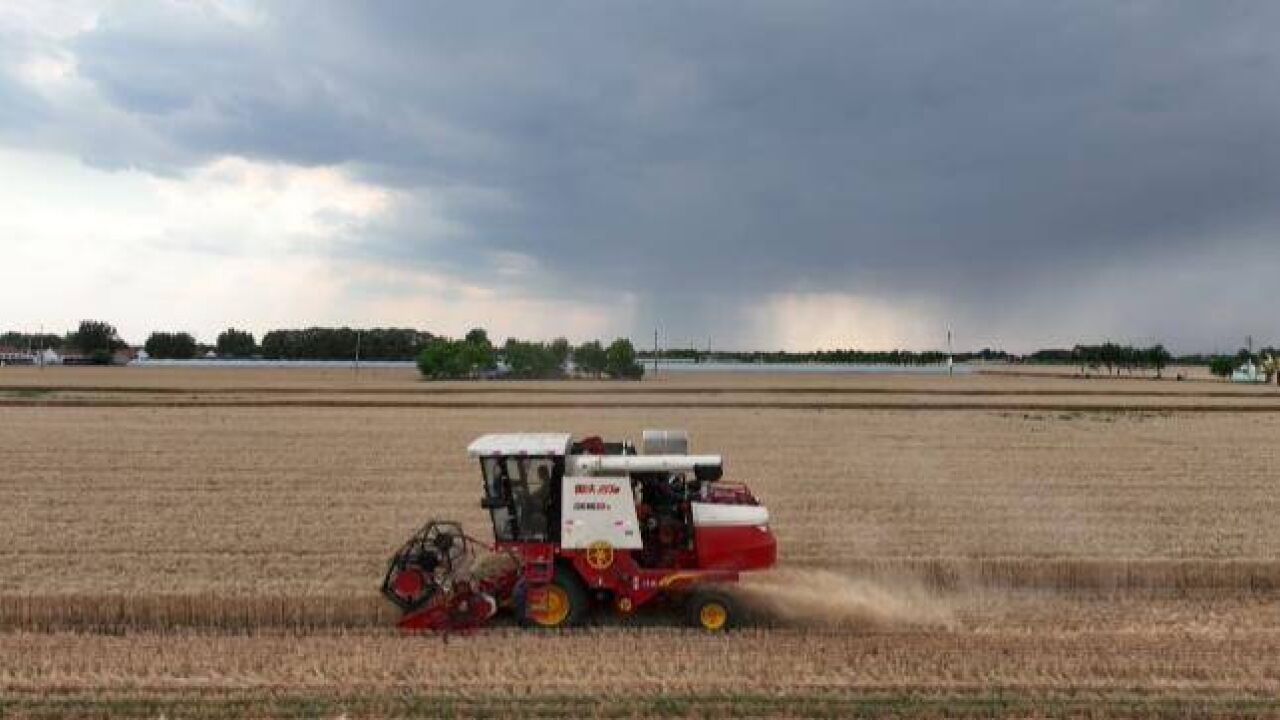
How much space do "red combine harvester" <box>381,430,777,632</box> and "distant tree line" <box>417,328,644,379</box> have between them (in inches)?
3849

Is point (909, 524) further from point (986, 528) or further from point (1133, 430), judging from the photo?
point (1133, 430)

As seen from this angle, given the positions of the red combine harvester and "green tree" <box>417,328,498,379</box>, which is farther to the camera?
"green tree" <box>417,328,498,379</box>

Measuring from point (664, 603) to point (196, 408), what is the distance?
3756 centimetres

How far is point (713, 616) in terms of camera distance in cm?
1123

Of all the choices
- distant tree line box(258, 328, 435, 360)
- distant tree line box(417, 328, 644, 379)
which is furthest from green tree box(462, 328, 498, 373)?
distant tree line box(258, 328, 435, 360)

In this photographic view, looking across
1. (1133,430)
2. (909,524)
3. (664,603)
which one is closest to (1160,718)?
(664,603)

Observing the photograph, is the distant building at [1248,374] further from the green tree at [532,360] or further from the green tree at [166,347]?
the green tree at [166,347]

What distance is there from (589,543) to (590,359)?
109804mm

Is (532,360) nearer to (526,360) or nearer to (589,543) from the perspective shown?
(526,360)

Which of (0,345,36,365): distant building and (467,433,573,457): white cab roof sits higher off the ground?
(0,345,36,365): distant building

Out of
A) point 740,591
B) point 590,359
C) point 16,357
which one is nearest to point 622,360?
point 590,359

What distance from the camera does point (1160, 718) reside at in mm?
8789

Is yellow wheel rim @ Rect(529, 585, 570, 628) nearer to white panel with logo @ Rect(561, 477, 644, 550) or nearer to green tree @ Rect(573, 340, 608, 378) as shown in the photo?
white panel with logo @ Rect(561, 477, 644, 550)

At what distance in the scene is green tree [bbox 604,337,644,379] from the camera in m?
117
